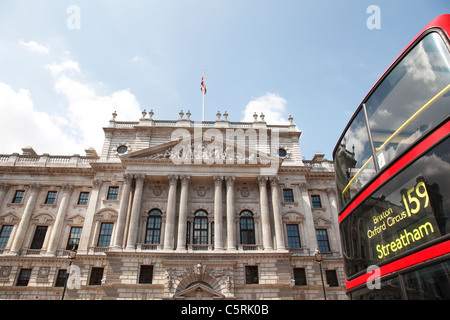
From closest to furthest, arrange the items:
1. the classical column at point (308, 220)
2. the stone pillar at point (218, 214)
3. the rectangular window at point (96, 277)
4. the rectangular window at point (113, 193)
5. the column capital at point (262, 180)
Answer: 1. the rectangular window at point (96, 277)
2. the stone pillar at point (218, 214)
3. the classical column at point (308, 220)
4. the column capital at point (262, 180)
5. the rectangular window at point (113, 193)

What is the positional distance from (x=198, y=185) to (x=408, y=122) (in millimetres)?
23792

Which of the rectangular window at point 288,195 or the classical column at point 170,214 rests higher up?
the rectangular window at point 288,195

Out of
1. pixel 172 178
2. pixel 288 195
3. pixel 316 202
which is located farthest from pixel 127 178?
pixel 316 202

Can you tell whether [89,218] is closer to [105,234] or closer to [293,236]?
[105,234]

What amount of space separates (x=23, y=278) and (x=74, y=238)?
494 centimetres

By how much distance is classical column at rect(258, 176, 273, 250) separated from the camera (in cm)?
2517

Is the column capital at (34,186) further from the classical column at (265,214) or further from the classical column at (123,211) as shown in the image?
the classical column at (265,214)

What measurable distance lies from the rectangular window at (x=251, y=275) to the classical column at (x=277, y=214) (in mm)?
2787

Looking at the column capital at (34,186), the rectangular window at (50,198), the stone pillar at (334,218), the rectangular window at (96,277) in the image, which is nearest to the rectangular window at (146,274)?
the rectangular window at (96,277)

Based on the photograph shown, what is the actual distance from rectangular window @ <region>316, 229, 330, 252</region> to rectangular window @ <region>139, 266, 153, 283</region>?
15569 millimetres

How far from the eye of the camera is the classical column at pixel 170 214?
24625mm

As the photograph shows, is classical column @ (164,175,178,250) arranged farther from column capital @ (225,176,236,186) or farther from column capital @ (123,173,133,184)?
column capital @ (225,176,236,186)
